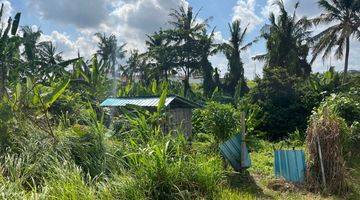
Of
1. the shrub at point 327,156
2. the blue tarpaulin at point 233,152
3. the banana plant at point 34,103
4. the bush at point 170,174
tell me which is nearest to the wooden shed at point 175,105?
the blue tarpaulin at point 233,152

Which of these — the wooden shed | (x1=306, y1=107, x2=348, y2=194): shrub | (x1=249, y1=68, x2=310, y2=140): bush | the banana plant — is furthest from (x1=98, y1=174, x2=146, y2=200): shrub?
(x1=249, y1=68, x2=310, y2=140): bush

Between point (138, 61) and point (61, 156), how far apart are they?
37.4 meters

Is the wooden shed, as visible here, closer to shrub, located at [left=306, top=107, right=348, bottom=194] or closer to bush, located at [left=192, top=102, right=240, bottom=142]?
bush, located at [left=192, top=102, right=240, bottom=142]

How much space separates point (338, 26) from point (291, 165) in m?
21.8

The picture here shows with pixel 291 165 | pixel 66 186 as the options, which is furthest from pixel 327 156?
pixel 66 186

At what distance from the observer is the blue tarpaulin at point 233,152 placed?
918cm

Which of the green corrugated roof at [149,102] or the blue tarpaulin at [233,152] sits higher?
the green corrugated roof at [149,102]

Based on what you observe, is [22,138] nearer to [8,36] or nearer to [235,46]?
[8,36]

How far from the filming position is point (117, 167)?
686 cm

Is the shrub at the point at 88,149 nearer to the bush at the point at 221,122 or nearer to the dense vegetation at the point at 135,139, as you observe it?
the dense vegetation at the point at 135,139

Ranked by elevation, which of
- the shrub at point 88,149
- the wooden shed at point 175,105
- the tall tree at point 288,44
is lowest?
the shrub at point 88,149

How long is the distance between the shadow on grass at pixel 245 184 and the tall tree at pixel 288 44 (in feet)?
62.7

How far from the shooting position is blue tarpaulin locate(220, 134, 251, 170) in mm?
9180

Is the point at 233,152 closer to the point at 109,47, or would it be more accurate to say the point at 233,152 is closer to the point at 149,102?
the point at 149,102
